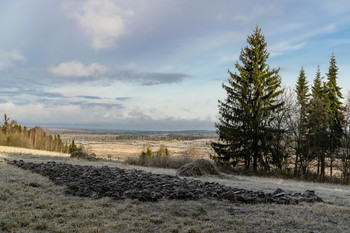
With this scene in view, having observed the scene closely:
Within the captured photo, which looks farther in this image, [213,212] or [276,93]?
[276,93]

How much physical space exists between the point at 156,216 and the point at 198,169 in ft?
27.4

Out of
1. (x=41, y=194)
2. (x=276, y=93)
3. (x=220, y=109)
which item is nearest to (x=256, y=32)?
(x=276, y=93)

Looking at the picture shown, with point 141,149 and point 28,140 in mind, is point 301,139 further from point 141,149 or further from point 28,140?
point 141,149

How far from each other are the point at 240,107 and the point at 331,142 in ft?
26.2

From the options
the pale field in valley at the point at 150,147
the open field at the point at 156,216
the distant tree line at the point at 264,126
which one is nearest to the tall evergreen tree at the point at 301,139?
the distant tree line at the point at 264,126

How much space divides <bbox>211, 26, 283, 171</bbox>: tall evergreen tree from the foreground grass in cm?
1449

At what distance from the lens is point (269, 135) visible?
20594 mm

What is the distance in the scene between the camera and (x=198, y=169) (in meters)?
A: 13.6

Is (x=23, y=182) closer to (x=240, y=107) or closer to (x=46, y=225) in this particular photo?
(x=46, y=225)

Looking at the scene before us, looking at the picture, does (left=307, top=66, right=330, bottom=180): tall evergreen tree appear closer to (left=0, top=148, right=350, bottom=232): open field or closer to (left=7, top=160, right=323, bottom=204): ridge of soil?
(left=7, top=160, right=323, bottom=204): ridge of soil

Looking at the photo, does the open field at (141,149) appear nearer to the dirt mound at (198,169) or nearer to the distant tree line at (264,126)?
the distant tree line at (264,126)

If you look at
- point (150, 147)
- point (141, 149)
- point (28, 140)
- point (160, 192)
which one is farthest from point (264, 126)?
point (141, 149)

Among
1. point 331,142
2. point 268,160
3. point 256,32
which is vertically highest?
point 256,32

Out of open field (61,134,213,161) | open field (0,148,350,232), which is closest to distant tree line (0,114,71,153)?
open field (61,134,213,161)
